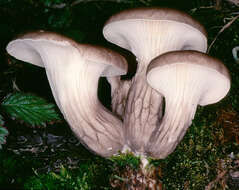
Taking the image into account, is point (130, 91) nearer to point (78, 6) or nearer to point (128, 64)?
point (128, 64)

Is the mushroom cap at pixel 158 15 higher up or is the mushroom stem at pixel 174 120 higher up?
the mushroom cap at pixel 158 15

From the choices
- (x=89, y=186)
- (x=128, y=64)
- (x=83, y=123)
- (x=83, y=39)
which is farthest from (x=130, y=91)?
(x=89, y=186)

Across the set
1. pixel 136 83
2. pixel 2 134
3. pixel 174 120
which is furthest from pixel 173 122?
pixel 2 134

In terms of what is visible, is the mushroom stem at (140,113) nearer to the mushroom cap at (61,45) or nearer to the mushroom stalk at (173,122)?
the mushroom stalk at (173,122)

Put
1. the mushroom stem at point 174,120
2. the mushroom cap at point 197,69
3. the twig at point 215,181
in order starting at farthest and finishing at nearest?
the twig at point 215,181
the mushroom stem at point 174,120
the mushroom cap at point 197,69

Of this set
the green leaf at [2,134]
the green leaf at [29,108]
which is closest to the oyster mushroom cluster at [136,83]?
the green leaf at [29,108]

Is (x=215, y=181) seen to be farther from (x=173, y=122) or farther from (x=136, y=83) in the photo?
(x=136, y=83)
